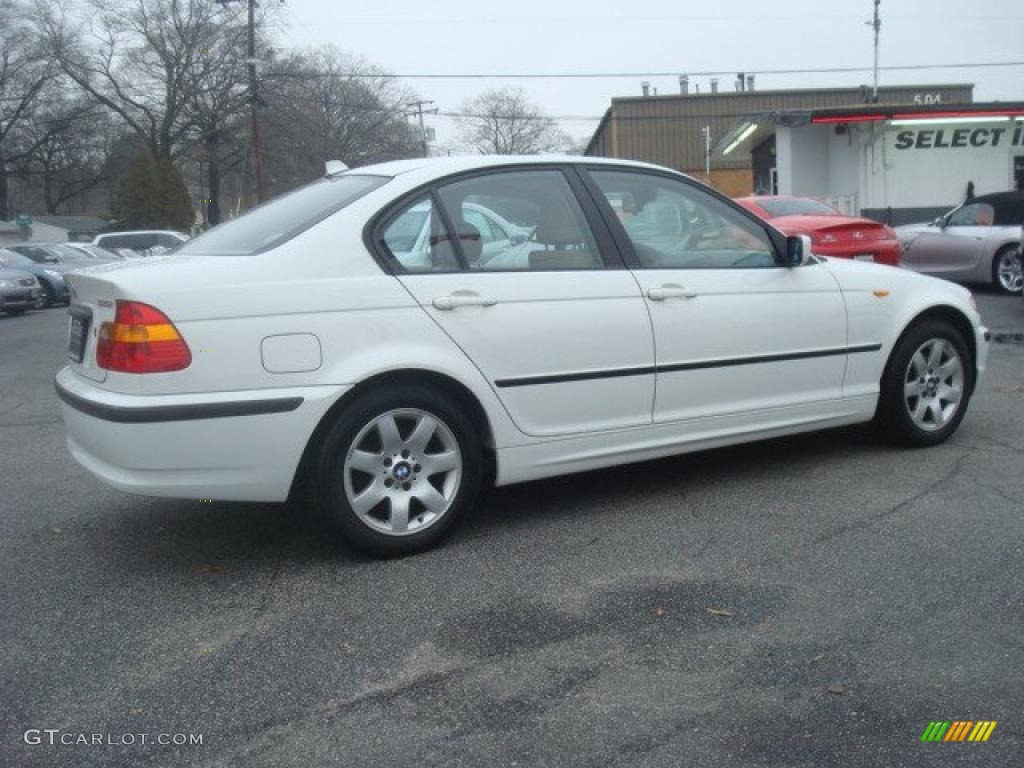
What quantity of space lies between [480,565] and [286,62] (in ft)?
156

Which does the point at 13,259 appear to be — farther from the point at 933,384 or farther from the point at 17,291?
the point at 933,384

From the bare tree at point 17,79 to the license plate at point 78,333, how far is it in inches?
2155

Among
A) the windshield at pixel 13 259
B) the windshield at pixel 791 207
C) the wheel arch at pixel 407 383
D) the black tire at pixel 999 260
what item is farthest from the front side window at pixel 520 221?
the windshield at pixel 13 259

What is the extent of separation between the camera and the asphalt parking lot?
2771 mm

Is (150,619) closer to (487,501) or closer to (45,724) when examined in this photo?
(45,724)

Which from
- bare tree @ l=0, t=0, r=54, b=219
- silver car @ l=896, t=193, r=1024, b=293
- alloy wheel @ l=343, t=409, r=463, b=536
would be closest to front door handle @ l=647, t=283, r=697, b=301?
alloy wheel @ l=343, t=409, r=463, b=536

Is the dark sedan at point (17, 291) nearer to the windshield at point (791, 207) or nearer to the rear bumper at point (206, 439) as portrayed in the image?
the windshield at point (791, 207)

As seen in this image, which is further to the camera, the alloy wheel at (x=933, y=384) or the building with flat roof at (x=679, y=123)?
the building with flat roof at (x=679, y=123)

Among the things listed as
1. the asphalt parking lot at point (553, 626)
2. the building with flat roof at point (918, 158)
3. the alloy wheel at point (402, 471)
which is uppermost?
the building with flat roof at point (918, 158)

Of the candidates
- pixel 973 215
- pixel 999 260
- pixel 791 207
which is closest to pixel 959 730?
pixel 791 207

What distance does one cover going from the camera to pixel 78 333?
4.25 metres

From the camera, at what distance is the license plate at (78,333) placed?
13.6 ft

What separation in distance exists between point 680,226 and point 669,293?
0.47m

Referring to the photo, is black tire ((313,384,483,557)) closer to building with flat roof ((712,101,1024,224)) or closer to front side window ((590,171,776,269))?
front side window ((590,171,776,269))
